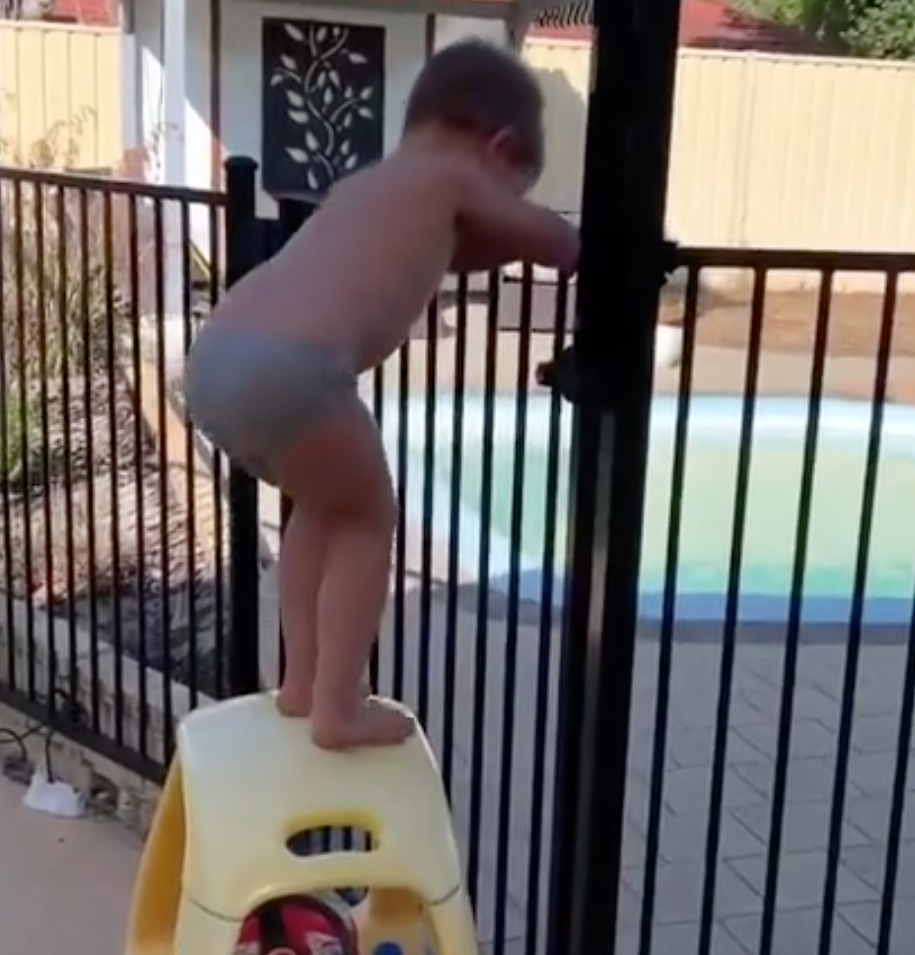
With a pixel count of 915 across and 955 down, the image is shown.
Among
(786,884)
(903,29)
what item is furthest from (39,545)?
(903,29)

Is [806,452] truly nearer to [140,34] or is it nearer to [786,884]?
[786,884]

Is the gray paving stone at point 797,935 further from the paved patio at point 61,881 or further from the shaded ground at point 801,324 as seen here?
the shaded ground at point 801,324

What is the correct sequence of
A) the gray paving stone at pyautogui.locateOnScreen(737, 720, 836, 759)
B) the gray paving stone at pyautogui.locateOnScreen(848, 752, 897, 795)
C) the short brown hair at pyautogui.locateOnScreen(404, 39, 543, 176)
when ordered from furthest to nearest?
the gray paving stone at pyautogui.locateOnScreen(737, 720, 836, 759)
the gray paving stone at pyautogui.locateOnScreen(848, 752, 897, 795)
the short brown hair at pyautogui.locateOnScreen(404, 39, 543, 176)

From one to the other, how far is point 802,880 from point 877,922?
196mm

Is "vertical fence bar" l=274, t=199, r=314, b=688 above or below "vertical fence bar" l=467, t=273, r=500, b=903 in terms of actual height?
above

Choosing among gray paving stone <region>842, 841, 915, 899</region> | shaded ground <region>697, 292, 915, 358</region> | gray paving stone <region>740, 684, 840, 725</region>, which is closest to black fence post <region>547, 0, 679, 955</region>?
gray paving stone <region>842, 841, 915, 899</region>

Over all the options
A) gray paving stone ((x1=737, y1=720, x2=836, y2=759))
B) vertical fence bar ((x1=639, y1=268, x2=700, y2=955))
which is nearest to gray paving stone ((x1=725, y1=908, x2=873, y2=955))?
vertical fence bar ((x1=639, y1=268, x2=700, y2=955))

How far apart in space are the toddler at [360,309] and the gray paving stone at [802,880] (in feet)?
4.70

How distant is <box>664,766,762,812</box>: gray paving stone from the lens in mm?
3365

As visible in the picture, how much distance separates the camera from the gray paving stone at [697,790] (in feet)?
11.0

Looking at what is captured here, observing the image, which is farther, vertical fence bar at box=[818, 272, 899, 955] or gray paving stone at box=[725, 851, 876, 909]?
gray paving stone at box=[725, 851, 876, 909]

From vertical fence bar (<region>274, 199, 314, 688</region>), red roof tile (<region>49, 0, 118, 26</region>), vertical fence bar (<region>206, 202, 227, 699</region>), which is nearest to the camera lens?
vertical fence bar (<region>274, 199, 314, 688</region>)

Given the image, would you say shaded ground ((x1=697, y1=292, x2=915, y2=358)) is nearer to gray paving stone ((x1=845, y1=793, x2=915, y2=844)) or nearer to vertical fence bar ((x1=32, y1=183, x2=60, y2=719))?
gray paving stone ((x1=845, y1=793, x2=915, y2=844))

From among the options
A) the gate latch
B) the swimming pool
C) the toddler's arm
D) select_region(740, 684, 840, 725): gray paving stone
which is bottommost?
the swimming pool
